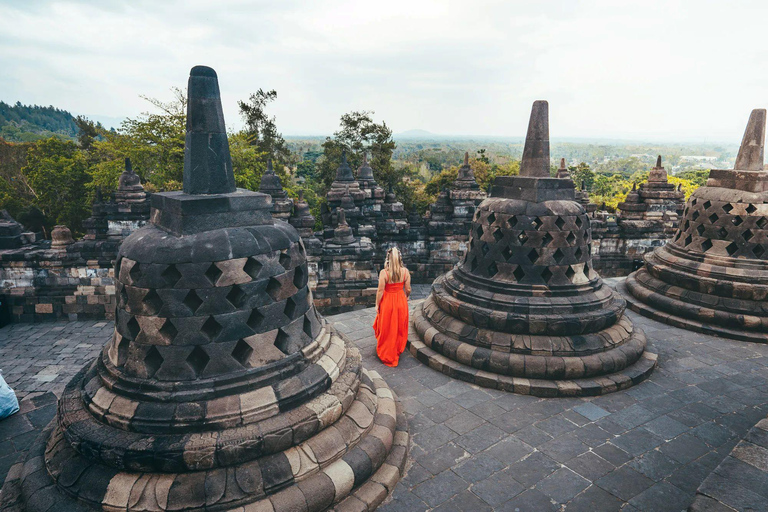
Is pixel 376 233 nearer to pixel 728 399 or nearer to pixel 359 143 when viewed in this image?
pixel 728 399

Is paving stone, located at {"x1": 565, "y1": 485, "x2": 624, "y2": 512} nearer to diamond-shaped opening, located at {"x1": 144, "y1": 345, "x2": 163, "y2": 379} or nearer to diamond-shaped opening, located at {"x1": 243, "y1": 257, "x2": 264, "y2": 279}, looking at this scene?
diamond-shaped opening, located at {"x1": 243, "y1": 257, "x2": 264, "y2": 279}

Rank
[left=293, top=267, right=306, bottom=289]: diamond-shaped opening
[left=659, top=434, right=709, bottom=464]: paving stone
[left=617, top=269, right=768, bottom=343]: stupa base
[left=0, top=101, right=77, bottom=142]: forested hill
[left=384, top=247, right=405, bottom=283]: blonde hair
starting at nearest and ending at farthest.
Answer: [left=293, top=267, right=306, bottom=289]: diamond-shaped opening
[left=659, top=434, right=709, bottom=464]: paving stone
[left=384, top=247, right=405, bottom=283]: blonde hair
[left=617, top=269, right=768, bottom=343]: stupa base
[left=0, top=101, right=77, bottom=142]: forested hill

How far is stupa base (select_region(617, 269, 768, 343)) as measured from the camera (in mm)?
6785

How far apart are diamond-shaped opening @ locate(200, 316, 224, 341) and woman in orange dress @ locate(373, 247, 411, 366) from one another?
9.63 feet

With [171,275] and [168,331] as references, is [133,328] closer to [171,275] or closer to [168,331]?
[168,331]

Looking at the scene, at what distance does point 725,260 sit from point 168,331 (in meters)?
8.46

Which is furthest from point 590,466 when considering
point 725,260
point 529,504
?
point 725,260

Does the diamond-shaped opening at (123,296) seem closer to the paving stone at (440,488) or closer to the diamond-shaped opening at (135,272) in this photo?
the diamond-shaped opening at (135,272)

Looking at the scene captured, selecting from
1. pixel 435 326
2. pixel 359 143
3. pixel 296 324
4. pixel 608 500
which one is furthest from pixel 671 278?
pixel 359 143

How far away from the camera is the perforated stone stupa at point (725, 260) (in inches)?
272

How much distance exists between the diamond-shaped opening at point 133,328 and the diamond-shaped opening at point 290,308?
3.89 ft

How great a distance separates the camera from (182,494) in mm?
3070

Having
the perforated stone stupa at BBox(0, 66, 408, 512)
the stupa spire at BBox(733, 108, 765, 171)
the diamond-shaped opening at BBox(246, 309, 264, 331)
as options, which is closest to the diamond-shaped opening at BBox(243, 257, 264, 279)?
the perforated stone stupa at BBox(0, 66, 408, 512)

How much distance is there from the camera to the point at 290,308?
3.82m
